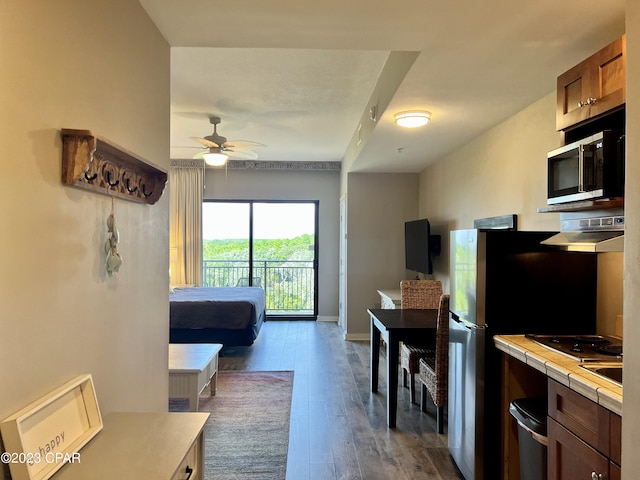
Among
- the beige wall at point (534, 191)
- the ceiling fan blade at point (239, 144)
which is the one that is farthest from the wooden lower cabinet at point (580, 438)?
the ceiling fan blade at point (239, 144)

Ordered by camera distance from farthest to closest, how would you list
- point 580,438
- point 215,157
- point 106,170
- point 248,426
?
point 215,157 → point 248,426 → point 580,438 → point 106,170

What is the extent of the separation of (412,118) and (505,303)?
4.92 ft

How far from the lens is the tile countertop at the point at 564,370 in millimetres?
1440

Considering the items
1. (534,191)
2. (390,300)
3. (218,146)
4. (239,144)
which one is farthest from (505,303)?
(218,146)

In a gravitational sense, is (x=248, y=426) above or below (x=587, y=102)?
below

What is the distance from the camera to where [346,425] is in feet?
10.4

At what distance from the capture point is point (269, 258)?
730 centimetres

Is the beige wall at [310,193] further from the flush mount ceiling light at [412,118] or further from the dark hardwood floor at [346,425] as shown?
the flush mount ceiling light at [412,118]

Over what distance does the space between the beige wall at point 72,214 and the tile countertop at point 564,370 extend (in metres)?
1.75

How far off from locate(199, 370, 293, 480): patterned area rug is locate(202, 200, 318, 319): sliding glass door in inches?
118

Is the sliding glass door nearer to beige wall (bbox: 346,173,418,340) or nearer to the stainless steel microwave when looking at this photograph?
beige wall (bbox: 346,173,418,340)

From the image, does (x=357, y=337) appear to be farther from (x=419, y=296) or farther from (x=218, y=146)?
(x=218, y=146)

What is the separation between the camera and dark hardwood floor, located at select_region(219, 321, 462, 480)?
8.53ft

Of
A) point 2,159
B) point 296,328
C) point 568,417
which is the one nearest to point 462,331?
point 568,417
